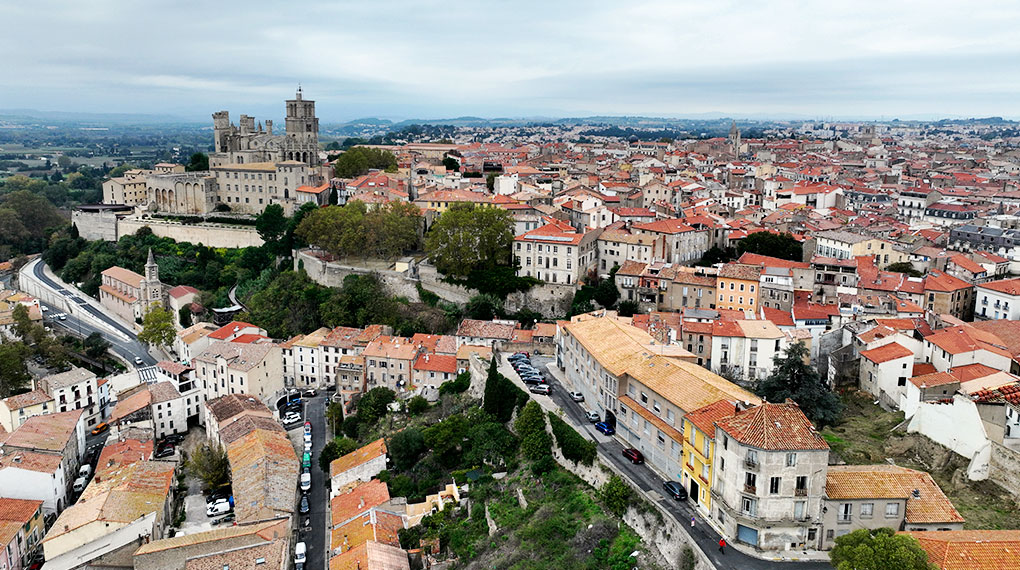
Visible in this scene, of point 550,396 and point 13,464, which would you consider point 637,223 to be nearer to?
point 550,396

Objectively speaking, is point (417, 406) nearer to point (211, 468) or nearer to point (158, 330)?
point (211, 468)

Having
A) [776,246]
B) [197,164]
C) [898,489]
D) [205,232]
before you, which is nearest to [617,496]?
[898,489]

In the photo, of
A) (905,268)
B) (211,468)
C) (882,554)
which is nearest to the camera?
(882,554)

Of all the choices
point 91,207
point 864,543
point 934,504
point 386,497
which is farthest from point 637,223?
point 91,207

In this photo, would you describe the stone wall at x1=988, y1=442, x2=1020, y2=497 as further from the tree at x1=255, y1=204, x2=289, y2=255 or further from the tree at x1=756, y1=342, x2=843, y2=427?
the tree at x1=255, y1=204, x2=289, y2=255

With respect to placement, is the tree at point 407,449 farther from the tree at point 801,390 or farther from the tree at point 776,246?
the tree at point 776,246
